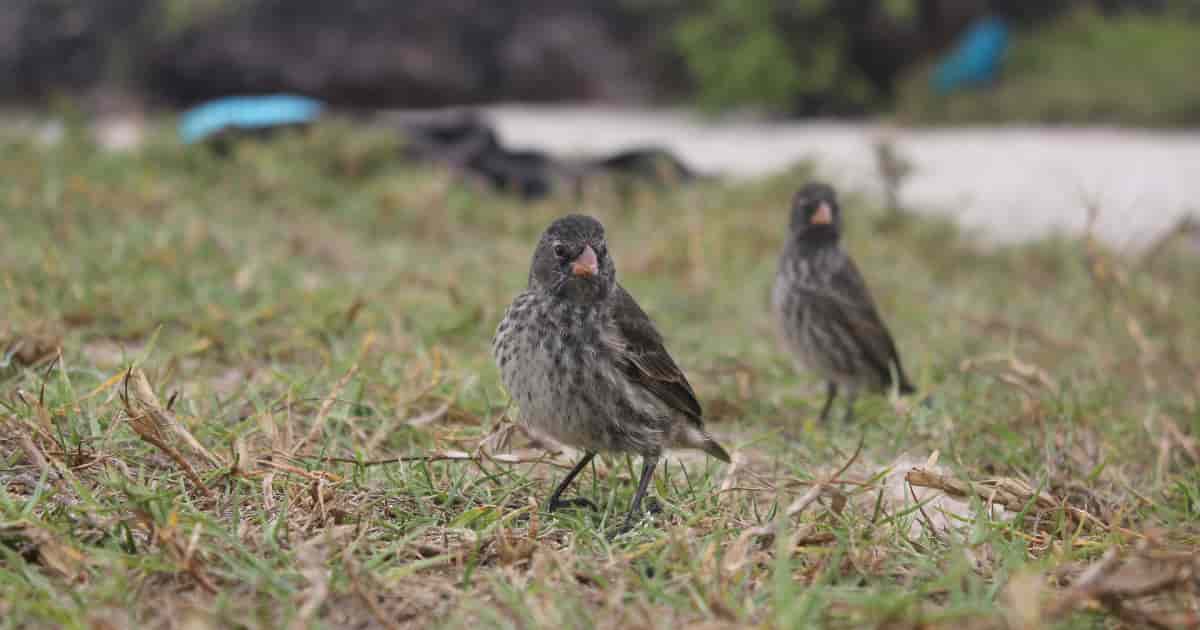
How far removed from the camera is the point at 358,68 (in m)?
16.5

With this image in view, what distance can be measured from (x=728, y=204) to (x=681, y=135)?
6522 millimetres

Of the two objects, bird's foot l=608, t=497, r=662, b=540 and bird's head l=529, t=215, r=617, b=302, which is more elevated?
bird's head l=529, t=215, r=617, b=302

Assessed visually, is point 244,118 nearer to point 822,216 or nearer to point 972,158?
point 822,216

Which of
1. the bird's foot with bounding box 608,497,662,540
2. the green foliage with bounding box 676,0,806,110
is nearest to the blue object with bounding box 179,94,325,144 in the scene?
the green foliage with bounding box 676,0,806,110

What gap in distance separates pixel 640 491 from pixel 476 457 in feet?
1.38

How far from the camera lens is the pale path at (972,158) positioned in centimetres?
950

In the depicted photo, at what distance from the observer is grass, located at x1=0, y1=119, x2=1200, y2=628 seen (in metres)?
2.20

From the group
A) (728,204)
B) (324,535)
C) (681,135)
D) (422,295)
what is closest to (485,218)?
(728,204)

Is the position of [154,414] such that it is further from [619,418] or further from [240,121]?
[240,121]

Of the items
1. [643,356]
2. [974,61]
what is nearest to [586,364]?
[643,356]

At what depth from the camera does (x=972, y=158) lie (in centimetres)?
A: 1205

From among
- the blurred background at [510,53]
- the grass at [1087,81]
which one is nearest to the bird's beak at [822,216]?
the grass at [1087,81]

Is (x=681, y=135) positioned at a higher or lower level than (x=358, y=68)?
lower

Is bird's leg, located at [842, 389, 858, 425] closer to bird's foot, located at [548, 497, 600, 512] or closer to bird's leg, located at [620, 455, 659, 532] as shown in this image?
bird's leg, located at [620, 455, 659, 532]
